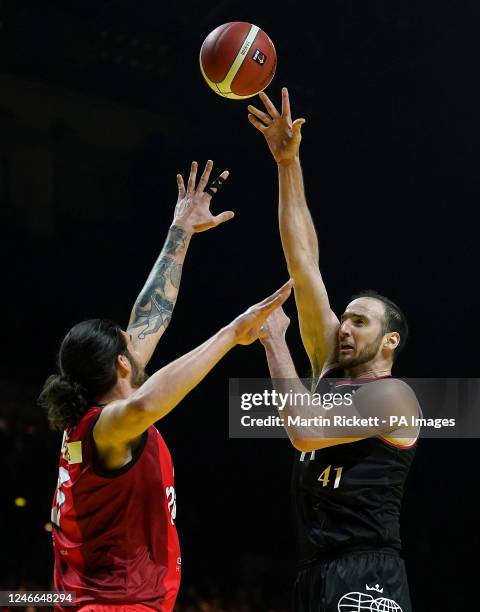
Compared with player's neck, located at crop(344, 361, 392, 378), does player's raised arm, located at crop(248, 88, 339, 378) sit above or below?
above

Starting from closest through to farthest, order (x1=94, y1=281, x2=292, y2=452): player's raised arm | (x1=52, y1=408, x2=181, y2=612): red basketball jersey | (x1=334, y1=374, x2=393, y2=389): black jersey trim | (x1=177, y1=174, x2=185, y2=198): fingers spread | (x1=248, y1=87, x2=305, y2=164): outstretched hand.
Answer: (x1=94, y1=281, x2=292, y2=452): player's raised arm → (x1=52, y1=408, x2=181, y2=612): red basketball jersey → (x1=334, y1=374, x2=393, y2=389): black jersey trim → (x1=248, y1=87, x2=305, y2=164): outstretched hand → (x1=177, y1=174, x2=185, y2=198): fingers spread

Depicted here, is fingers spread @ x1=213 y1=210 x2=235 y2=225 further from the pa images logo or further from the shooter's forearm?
the pa images logo

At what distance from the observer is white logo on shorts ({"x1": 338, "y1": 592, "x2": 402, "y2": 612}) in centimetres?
299

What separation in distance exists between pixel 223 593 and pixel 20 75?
5.17 m

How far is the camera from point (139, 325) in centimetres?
332

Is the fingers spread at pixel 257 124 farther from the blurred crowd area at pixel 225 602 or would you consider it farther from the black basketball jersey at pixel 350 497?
the blurred crowd area at pixel 225 602

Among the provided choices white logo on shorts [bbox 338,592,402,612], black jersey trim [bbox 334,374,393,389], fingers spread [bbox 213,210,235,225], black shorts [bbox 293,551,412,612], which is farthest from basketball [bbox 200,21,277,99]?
white logo on shorts [bbox 338,592,402,612]

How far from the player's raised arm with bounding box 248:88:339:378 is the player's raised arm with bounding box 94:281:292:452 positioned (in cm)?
107

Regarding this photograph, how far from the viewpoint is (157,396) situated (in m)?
2.32

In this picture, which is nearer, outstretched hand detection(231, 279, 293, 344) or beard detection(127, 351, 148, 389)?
outstretched hand detection(231, 279, 293, 344)

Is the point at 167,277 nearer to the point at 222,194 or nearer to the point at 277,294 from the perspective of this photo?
the point at 277,294

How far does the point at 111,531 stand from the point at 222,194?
659 cm

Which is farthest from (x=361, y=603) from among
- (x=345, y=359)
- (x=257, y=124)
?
(x=257, y=124)

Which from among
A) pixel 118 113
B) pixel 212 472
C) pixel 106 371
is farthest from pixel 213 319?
pixel 106 371
